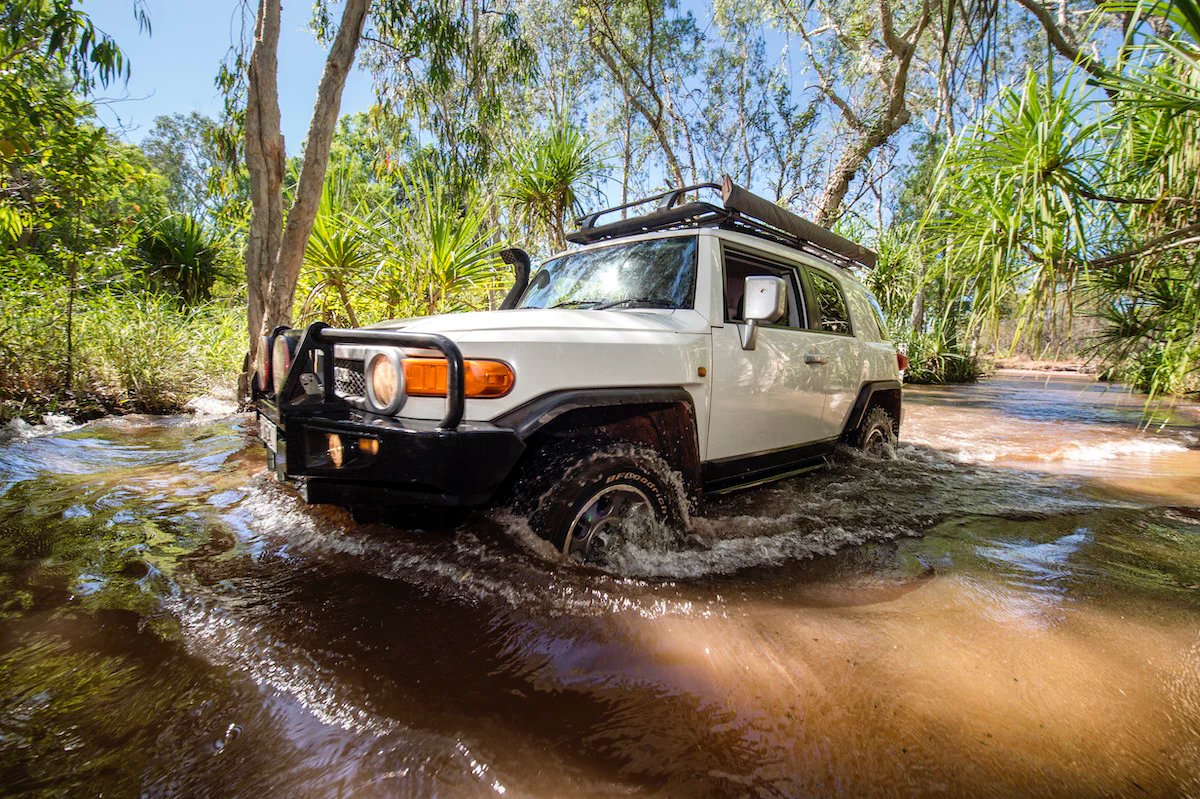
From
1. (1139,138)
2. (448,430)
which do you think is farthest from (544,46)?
(448,430)

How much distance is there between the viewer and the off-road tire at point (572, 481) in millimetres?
2057

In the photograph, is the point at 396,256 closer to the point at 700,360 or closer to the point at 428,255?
the point at 428,255

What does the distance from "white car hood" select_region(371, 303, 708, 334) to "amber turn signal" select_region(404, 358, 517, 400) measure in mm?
204

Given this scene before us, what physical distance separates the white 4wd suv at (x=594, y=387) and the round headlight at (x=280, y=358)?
2 centimetres

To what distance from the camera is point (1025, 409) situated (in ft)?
31.1

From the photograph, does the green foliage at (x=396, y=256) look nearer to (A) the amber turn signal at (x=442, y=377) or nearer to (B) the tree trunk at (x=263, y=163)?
(B) the tree trunk at (x=263, y=163)

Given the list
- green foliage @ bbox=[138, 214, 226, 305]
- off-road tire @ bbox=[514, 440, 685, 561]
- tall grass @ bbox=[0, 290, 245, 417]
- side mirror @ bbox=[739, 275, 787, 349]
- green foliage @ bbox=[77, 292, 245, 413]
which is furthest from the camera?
green foliage @ bbox=[138, 214, 226, 305]

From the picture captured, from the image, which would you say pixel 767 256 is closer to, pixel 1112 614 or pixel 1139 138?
pixel 1112 614

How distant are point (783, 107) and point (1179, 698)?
68.0ft

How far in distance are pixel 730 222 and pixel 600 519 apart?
187cm

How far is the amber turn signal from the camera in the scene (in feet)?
6.31

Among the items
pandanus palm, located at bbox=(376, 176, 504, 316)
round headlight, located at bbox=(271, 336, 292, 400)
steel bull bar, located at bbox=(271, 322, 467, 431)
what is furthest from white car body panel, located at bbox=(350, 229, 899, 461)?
pandanus palm, located at bbox=(376, 176, 504, 316)

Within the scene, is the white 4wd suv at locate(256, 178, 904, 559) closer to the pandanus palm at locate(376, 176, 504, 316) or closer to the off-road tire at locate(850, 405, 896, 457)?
the off-road tire at locate(850, 405, 896, 457)

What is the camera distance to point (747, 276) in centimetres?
300
